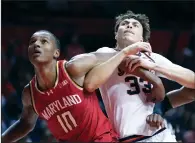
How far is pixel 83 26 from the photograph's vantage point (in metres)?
5.27

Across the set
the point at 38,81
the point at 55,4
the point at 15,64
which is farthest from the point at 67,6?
the point at 38,81

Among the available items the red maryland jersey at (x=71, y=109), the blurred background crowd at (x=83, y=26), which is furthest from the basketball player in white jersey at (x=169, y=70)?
the blurred background crowd at (x=83, y=26)

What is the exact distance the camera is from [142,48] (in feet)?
6.83

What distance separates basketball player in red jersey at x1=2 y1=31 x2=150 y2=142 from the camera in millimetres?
2127

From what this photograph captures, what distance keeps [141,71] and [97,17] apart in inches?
129

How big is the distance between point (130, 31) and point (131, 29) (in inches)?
0.7

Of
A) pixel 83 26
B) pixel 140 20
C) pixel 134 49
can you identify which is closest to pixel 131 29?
pixel 140 20

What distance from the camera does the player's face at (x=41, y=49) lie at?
6.97 ft

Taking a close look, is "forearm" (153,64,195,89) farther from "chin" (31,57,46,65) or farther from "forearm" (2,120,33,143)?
"forearm" (2,120,33,143)

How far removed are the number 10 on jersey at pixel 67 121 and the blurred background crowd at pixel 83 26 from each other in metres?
2.18

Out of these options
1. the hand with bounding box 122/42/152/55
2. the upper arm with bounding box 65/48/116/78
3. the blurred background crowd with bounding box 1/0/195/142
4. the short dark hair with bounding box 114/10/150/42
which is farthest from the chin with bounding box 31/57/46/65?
the blurred background crowd with bounding box 1/0/195/142

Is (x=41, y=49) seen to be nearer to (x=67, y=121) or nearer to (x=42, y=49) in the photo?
(x=42, y=49)

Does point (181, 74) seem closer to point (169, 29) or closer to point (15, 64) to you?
point (15, 64)

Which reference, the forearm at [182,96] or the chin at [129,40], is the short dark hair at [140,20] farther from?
the forearm at [182,96]
